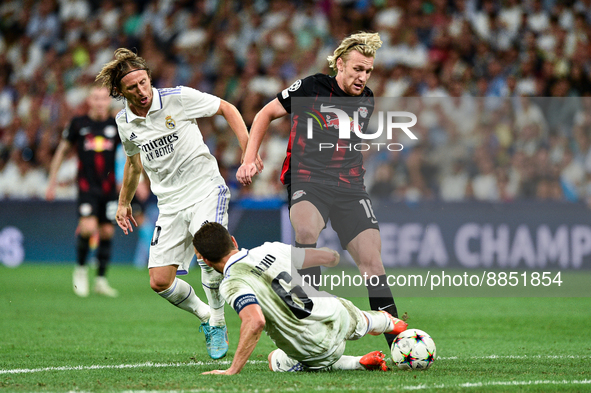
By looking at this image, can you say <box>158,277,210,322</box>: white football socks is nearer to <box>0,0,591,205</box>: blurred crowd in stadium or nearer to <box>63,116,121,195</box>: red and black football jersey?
<box>63,116,121,195</box>: red and black football jersey

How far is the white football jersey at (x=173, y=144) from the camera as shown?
6082 mm

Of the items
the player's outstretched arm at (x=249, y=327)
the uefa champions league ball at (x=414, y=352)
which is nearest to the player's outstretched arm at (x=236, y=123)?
the player's outstretched arm at (x=249, y=327)

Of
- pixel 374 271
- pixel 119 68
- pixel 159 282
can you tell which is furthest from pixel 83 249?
pixel 374 271

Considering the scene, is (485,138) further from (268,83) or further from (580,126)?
(268,83)

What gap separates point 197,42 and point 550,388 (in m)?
13.3

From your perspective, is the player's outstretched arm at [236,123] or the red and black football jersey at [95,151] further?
the red and black football jersey at [95,151]

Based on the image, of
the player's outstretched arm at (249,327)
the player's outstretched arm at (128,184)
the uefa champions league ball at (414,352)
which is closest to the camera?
the player's outstretched arm at (249,327)

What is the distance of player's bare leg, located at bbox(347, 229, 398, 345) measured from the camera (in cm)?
554

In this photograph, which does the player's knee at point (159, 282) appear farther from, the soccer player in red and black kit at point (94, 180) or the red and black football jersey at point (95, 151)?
the red and black football jersey at point (95, 151)

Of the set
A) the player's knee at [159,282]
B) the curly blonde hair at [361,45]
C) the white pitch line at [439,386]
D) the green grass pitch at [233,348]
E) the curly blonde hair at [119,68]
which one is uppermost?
the curly blonde hair at [361,45]

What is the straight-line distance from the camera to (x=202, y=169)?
6.23 metres

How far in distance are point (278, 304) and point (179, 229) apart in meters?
1.69

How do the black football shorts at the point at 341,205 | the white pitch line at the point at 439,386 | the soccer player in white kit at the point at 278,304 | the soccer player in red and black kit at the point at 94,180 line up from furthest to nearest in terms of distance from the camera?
1. the soccer player in red and black kit at the point at 94,180
2. the black football shorts at the point at 341,205
3. the soccer player in white kit at the point at 278,304
4. the white pitch line at the point at 439,386

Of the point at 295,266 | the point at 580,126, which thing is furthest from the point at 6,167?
the point at 295,266
